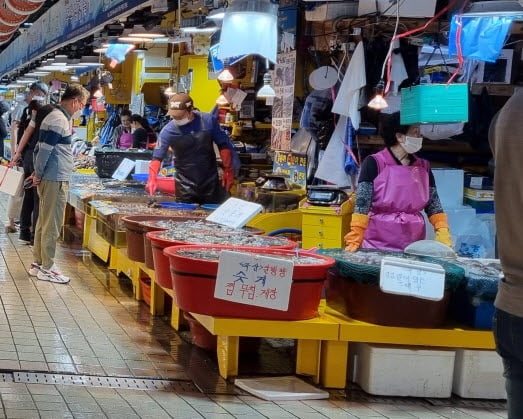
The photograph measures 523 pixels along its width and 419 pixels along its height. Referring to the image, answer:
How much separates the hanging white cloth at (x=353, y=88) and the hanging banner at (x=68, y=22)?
Result: 8.21 ft

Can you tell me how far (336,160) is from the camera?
30.1 ft

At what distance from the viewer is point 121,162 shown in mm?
13883

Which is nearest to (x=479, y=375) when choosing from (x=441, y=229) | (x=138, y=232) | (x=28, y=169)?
(x=441, y=229)

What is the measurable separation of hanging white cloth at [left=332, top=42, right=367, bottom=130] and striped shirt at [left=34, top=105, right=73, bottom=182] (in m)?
2.76

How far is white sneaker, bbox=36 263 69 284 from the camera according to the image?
31.1 feet

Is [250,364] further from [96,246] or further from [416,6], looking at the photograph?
[96,246]

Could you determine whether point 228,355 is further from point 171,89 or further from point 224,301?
point 171,89

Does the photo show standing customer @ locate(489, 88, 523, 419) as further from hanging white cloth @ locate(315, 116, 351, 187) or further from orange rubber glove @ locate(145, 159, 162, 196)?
orange rubber glove @ locate(145, 159, 162, 196)

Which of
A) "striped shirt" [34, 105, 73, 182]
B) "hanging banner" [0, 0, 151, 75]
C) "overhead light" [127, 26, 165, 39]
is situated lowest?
"striped shirt" [34, 105, 73, 182]

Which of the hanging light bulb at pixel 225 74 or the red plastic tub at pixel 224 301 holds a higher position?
the hanging light bulb at pixel 225 74

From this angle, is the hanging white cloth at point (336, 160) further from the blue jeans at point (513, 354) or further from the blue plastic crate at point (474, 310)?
the blue jeans at point (513, 354)

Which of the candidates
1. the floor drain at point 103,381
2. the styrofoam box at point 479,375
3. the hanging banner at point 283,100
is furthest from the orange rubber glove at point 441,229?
the hanging banner at point 283,100

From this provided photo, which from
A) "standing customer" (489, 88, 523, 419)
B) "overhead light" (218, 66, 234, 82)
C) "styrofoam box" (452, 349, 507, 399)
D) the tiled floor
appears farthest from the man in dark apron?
"standing customer" (489, 88, 523, 419)

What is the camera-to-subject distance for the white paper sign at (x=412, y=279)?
5637 millimetres
